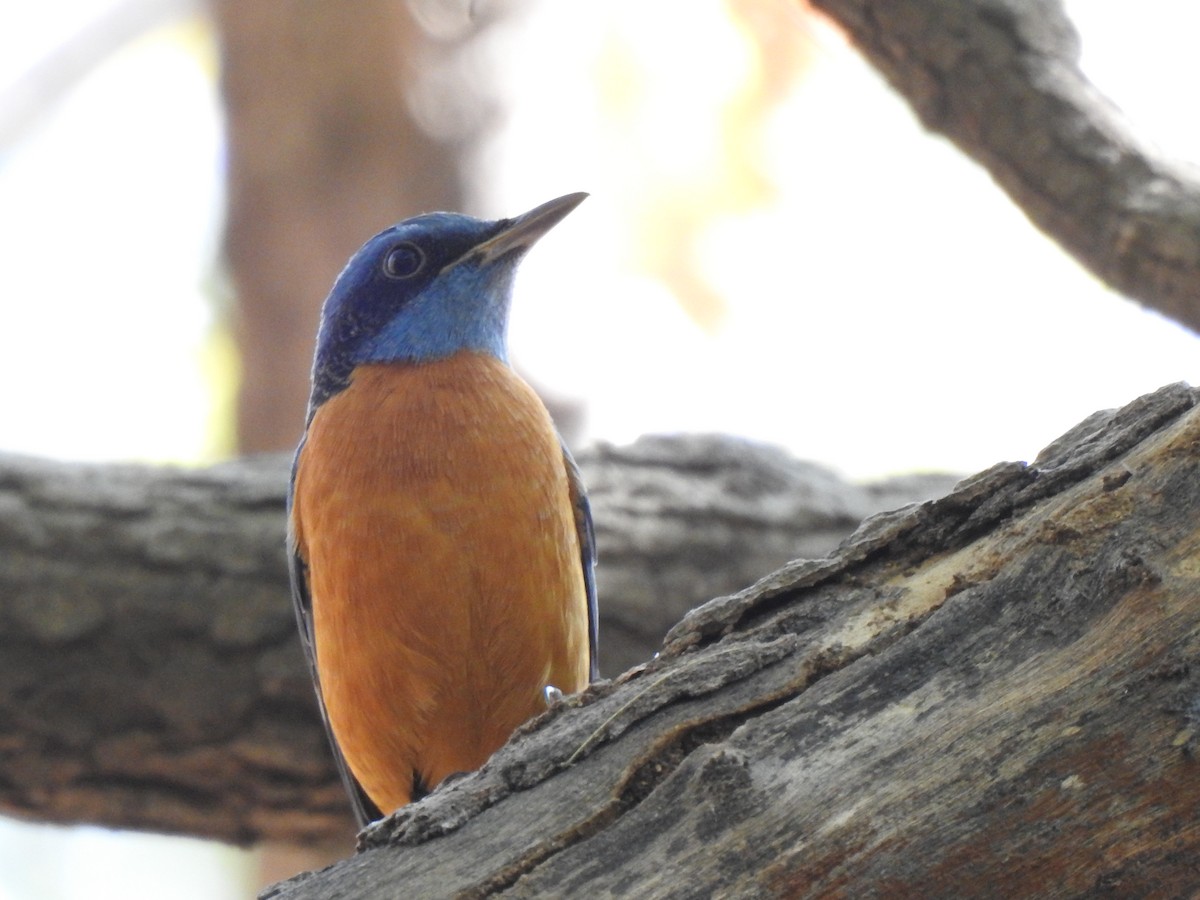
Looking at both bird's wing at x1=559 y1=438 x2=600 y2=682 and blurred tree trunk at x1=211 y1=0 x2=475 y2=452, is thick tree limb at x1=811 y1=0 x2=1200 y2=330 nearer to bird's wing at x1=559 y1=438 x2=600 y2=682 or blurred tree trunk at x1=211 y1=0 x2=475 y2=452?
bird's wing at x1=559 y1=438 x2=600 y2=682

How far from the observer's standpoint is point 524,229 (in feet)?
20.4

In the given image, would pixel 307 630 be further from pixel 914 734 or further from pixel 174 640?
pixel 914 734

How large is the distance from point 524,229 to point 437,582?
1.94 metres

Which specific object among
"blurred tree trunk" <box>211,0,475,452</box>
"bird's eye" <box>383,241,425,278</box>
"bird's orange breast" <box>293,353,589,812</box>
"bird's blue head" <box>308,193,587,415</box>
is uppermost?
"blurred tree trunk" <box>211,0,475,452</box>

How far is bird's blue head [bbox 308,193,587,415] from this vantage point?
617 cm

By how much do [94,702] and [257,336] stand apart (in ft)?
16.7

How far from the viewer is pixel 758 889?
2.78 meters

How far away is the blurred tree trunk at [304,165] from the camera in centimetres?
1118

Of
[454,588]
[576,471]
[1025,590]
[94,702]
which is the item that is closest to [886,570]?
[1025,590]

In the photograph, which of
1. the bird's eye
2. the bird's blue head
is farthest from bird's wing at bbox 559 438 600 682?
the bird's eye

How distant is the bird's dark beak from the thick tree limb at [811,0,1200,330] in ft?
5.65

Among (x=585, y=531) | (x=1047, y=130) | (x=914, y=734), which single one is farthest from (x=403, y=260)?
(x=914, y=734)

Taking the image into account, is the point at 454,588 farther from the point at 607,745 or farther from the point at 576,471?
the point at 607,745

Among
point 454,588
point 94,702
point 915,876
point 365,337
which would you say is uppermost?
point 365,337
